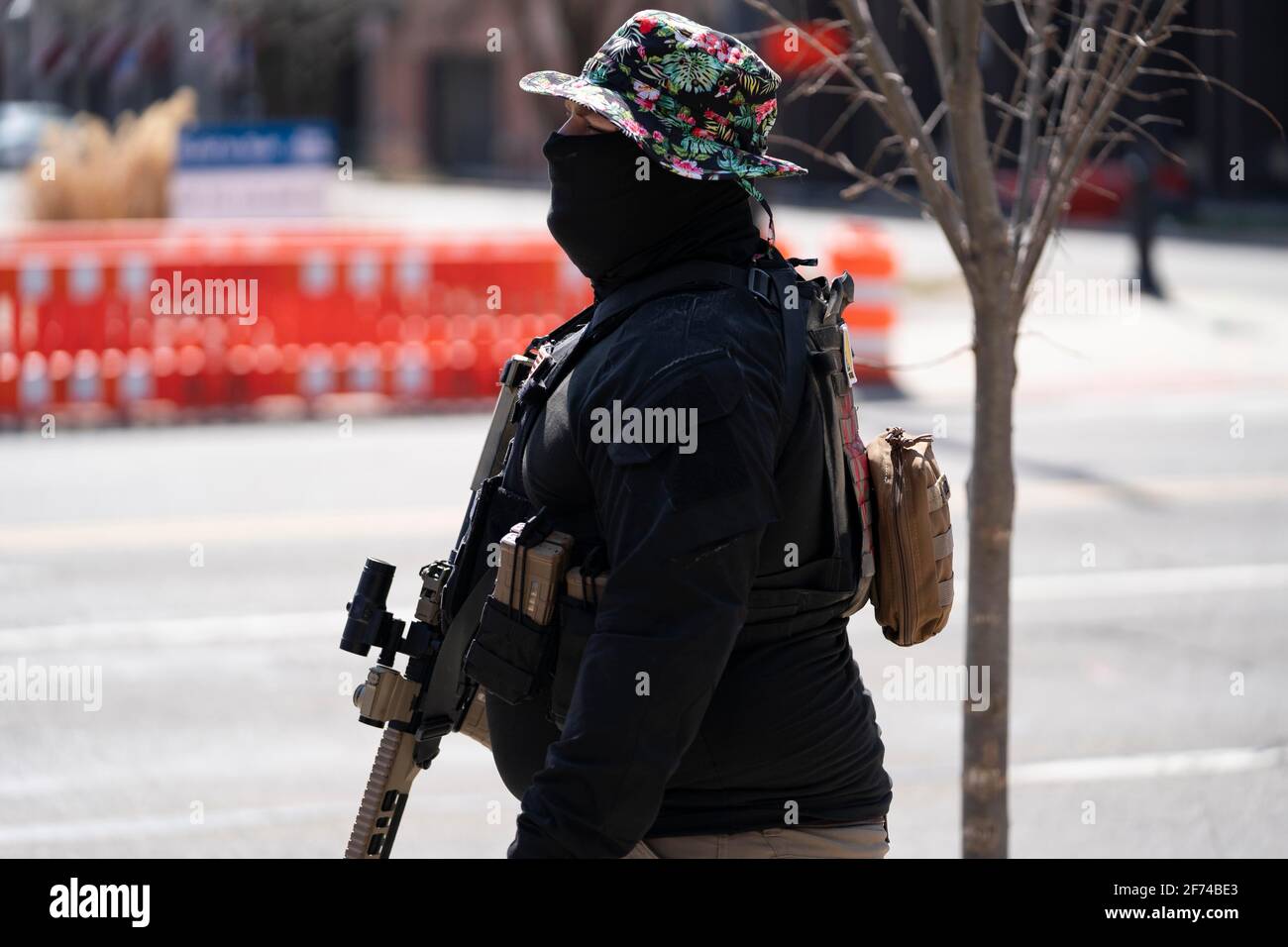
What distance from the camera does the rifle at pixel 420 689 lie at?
2.73 meters

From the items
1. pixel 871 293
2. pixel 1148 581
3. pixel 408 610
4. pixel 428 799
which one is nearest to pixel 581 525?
pixel 428 799

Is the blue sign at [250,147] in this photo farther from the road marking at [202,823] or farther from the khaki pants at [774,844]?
the khaki pants at [774,844]

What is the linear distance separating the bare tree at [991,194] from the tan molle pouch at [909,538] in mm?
1196

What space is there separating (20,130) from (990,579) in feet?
168

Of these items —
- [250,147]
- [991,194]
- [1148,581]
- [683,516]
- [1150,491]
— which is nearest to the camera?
[683,516]

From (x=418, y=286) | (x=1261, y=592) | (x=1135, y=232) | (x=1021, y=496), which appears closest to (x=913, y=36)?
(x=1135, y=232)

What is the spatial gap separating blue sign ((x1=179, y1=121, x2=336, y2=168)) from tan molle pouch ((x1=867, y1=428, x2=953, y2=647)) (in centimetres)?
1881

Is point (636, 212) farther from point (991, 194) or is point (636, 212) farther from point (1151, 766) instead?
point (1151, 766)

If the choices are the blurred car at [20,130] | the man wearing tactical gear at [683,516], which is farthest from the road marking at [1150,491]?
the blurred car at [20,130]

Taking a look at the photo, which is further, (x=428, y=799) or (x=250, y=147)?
(x=250, y=147)

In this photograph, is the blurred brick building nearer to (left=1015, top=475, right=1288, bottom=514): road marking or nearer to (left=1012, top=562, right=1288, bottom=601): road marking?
(left=1015, top=475, right=1288, bottom=514): road marking

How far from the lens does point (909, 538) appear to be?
2742 millimetres

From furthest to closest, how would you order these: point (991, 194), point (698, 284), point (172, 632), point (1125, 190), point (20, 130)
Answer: point (20, 130) → point (1125, 190) → point (172, 632) → point (991, 194) → point (698, 284)

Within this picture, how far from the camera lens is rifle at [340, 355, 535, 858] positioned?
2.73m
